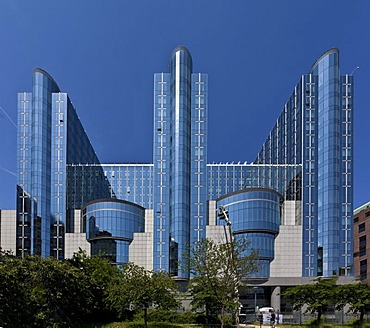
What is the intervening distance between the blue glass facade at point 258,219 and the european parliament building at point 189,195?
0.17 metres

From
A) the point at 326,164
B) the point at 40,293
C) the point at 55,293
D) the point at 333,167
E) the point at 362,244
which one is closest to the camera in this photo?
the point at 40,293

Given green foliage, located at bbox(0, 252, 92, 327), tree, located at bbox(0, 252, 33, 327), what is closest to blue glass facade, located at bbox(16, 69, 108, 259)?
green foliage, located at bbox(0, 252, 92, 327)

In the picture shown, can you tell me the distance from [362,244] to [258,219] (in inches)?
1347

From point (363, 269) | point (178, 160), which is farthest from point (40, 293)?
point (363, 269)

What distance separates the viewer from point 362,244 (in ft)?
279

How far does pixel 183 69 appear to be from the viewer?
70250 mm

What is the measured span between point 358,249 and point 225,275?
6664cm

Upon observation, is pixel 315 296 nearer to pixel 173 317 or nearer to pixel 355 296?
pixel 355 296

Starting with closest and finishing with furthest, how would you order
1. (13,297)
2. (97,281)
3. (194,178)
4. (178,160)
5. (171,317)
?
(13,297) < (97,281) < (171,317) < (178,160) < (194,178)

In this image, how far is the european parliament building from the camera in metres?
64.7

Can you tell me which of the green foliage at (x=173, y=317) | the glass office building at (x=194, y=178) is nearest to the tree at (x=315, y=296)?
the green foliage at (x=173, y=317)

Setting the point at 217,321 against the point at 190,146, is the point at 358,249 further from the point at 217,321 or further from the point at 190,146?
the point at 217,321

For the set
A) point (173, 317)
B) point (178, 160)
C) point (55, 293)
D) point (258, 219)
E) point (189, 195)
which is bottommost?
point (173, 317)

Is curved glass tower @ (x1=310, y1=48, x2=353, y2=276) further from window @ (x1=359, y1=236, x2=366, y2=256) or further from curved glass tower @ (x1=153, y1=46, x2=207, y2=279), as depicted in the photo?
window @ (x1=359, y1=236, x2=366, y2=256)
